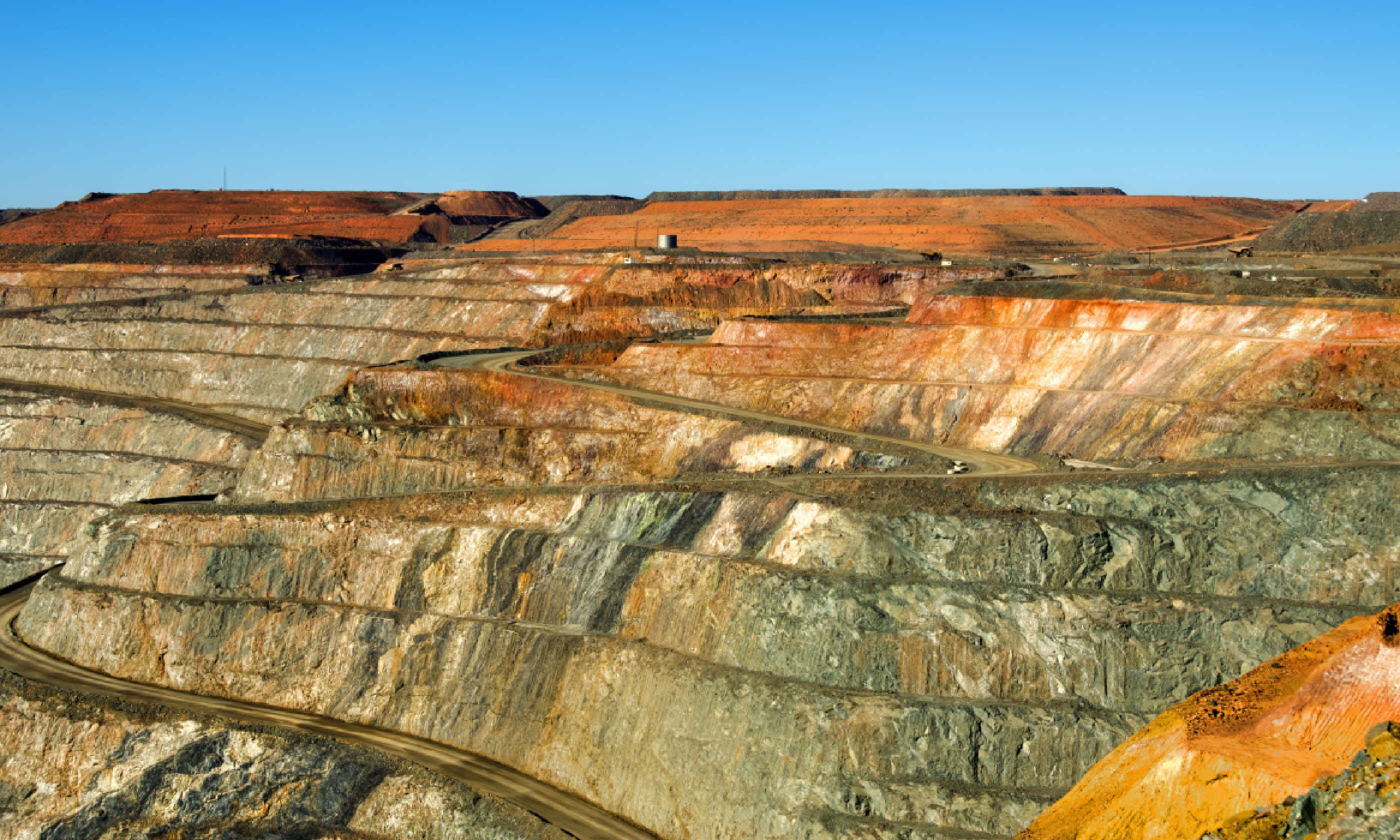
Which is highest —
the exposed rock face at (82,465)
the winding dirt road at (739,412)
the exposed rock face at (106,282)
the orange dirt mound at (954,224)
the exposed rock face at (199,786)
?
the orange dirt mound at (954,224)

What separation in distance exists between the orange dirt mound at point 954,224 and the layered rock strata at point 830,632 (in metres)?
96.9

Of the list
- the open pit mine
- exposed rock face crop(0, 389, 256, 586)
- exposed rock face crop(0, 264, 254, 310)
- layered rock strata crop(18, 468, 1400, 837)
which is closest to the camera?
the open pit mine

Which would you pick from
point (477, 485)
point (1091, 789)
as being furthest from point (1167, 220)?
point (1091, 789)

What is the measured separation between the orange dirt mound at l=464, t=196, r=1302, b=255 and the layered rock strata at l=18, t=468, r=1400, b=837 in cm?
9687

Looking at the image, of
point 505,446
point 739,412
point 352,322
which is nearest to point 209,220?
point 352,322

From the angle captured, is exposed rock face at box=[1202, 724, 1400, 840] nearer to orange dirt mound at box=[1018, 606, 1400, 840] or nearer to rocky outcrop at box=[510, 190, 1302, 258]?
orange dirt mound at box=[1018, 606, 1400, 840]

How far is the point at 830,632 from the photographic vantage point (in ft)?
120

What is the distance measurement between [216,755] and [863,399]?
1277 inches

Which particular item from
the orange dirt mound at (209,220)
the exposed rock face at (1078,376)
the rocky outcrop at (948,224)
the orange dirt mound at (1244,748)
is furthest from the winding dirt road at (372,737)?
the orange dirt mound at (209,220)

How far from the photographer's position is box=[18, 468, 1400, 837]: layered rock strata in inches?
1341

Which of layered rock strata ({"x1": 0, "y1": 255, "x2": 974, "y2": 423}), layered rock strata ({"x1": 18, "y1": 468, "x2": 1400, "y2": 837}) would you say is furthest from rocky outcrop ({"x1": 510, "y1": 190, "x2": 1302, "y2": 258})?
layered rock strata ({"x1": 18, "y1": 468, "x2": 1400, "y2": 837})

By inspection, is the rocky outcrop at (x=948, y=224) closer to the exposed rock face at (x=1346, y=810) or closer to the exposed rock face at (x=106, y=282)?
the exposed rock face at (x=106, y=282)

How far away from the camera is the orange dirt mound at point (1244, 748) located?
20.6m

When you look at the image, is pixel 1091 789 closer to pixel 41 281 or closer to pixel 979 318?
pixel 979 318
